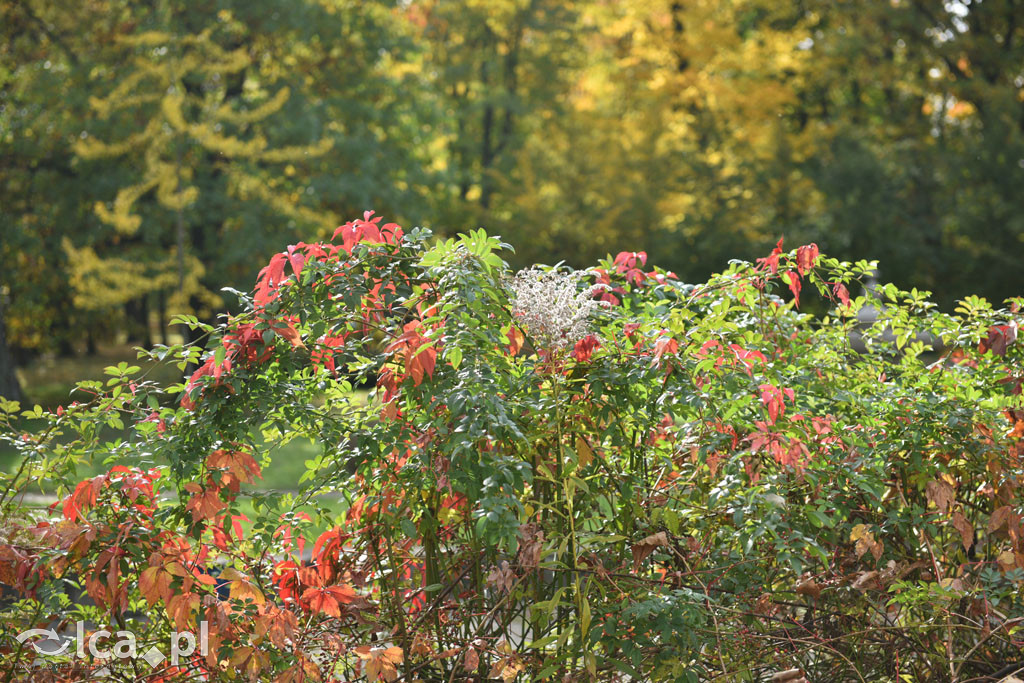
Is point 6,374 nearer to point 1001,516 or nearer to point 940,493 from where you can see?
point 940,493

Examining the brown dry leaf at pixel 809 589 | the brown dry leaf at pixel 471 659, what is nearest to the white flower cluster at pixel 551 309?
the brown dry leaf at pixel 471 659

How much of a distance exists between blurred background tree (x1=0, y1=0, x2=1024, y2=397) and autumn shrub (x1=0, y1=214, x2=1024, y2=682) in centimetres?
1030

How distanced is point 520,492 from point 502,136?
19899 mm

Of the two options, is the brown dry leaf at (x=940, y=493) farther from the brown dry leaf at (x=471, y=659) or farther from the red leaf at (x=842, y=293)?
the brown dry leaf at (x=471, y=659)

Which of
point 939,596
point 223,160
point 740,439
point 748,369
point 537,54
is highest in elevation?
point 537,54

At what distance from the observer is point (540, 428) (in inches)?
110

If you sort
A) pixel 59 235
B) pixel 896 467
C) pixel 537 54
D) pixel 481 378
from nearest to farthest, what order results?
pixel 481 378 → pixel 896 467 → pixel 59 235 → pixel 537 54

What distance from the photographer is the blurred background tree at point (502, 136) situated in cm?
1410

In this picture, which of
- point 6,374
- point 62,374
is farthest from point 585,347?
point 62,374

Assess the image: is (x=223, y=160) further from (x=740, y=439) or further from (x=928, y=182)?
(x=740, y=439)

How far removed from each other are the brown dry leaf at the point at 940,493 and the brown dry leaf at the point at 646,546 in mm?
847

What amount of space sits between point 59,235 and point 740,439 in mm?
14115

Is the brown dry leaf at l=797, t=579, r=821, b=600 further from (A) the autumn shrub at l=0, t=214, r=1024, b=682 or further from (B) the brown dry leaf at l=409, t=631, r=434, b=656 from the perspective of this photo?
(B) the brown dry leaf at l=409, t=631, r=434, b=656

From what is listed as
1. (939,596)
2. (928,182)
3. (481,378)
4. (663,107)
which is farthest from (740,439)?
(928,182)
